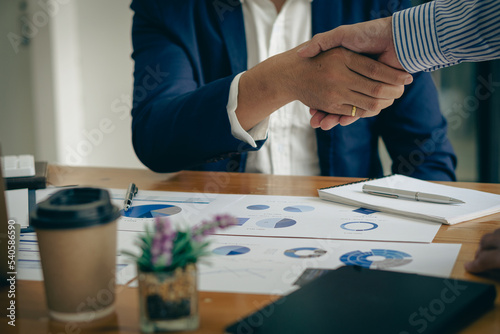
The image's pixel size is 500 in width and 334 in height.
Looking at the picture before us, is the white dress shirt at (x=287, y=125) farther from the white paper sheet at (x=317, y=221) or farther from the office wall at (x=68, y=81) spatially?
the office wall at (x=68, y=81)

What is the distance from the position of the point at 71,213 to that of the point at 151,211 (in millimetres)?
386

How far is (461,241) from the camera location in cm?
62

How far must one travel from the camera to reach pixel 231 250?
1.98 feet

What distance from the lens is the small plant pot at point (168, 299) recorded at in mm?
376

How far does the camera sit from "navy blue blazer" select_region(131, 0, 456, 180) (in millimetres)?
1208

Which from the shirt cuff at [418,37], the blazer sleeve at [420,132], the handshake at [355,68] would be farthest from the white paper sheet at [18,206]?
the blazer sleeve at [420,132]

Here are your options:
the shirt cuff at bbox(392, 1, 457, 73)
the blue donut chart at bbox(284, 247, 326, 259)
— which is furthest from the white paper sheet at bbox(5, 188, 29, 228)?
the shirt cuff at bbox(392, 1, 457, 73)

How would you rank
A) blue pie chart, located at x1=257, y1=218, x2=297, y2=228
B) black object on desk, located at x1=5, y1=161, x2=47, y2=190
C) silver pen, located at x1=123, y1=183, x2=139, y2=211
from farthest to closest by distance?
black object on desk, located at x1=5, y1=161, x2=47, y2=190 → silver pen, located at x1=123, y1=183, x2=139, y2=211 → blue pie chart, located at x1=257, y1=218, x2=297, y2=228

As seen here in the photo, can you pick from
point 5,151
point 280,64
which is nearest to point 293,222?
point 280,64

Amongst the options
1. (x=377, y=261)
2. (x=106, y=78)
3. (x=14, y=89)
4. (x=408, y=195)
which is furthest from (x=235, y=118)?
(x=14, y=89)

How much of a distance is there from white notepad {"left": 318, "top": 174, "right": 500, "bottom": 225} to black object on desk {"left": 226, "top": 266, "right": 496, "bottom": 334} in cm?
27

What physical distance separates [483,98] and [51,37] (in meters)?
2.13

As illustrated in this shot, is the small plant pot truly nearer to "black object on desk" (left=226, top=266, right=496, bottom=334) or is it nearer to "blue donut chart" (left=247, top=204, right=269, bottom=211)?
"black object on desk" (left=226, top=266, right=496, bottom=334)

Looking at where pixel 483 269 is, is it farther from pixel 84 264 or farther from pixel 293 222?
pixel 84 264
